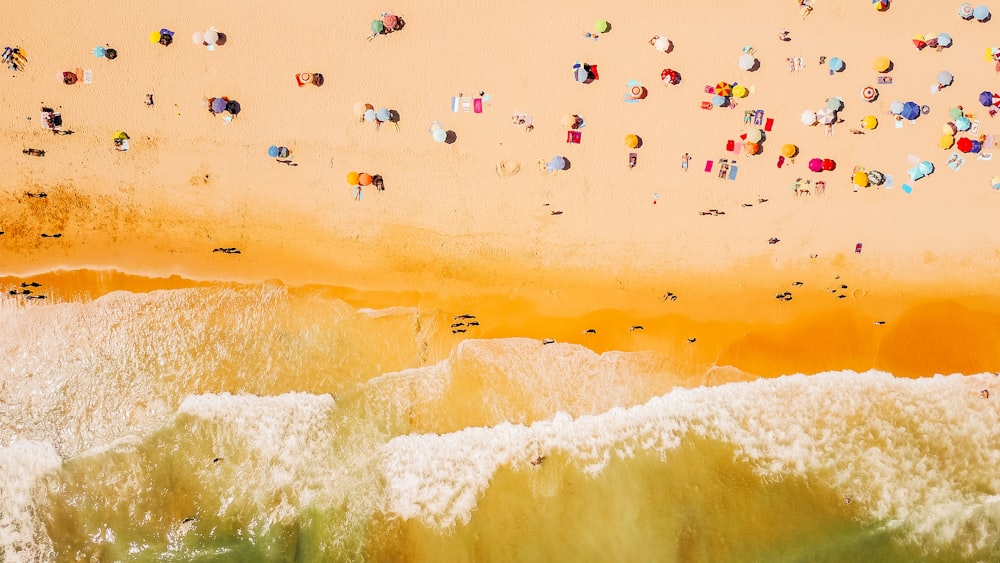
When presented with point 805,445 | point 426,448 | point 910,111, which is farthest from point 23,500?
point 910,111

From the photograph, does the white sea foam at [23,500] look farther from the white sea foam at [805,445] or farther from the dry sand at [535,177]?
the white sea foam at [805,445]

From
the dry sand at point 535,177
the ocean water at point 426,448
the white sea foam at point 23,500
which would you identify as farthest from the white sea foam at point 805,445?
the white sea foam at point 23,500

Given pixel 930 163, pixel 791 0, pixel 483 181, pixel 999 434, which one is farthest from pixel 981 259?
pixel 483 181

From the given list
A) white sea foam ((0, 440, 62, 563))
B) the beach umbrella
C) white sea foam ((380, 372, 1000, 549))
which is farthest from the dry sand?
white sea foam ((0, 440, 62, 563))

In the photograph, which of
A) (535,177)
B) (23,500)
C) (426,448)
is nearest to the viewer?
(23,500)

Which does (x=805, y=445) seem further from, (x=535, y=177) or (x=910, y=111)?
(x=535, y=177)

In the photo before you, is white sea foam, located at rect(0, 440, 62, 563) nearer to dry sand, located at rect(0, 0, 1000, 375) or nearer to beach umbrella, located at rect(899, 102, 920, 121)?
dry sand, located at rect(0, 0, 1000, 375)

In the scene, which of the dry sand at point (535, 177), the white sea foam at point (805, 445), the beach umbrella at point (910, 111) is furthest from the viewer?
the beach umbrella at point (910, 111)
